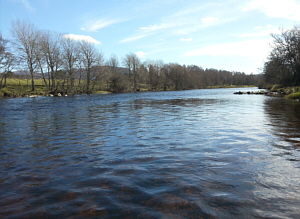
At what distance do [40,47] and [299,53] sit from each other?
56181mm

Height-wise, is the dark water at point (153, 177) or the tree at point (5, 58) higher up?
the tree at point (5, 58)

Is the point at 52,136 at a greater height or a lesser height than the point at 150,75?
lesser

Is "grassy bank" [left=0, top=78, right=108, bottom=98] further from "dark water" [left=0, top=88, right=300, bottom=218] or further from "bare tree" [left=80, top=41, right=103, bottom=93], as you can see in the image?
"dark water" [left=0, top=88, right=300, bottom=218]

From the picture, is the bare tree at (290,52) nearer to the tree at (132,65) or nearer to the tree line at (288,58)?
the tree line at (288,58)

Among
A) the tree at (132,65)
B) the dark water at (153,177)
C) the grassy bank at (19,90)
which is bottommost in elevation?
the dark water at (153,177)

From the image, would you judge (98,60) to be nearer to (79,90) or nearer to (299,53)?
(79,90)

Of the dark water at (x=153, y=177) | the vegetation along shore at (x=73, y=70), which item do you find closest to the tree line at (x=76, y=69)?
the vegetation along shore at (x=73, y=70)

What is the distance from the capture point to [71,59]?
59.9m

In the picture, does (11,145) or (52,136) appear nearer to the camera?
(11,145)

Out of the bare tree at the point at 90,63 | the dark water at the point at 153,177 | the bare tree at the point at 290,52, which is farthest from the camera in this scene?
the bare tree at the point at 90,63

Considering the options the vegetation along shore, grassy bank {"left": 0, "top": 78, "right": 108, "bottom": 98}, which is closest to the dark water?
the vegetation along shore

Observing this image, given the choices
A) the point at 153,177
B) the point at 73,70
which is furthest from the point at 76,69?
the point at 153,177

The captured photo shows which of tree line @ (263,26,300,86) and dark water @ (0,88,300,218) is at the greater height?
tree line @ (263,26,300,86)

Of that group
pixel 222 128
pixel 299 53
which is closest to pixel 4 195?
pixel 222 128
